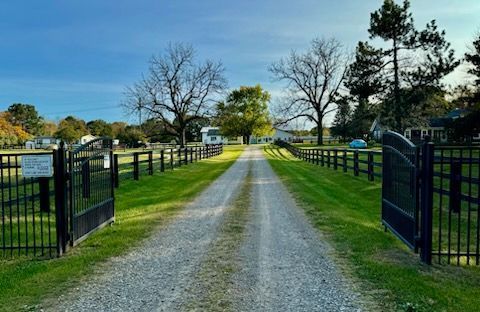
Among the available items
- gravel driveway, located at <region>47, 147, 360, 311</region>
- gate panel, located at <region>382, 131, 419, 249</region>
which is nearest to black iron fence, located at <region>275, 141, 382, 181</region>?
gate panel, located at <region>382, 131, 419, 249</region>

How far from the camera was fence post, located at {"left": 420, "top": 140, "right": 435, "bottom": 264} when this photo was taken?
5473 mm

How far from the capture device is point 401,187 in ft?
21.5

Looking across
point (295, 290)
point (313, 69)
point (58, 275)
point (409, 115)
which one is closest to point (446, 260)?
point (295, 290)

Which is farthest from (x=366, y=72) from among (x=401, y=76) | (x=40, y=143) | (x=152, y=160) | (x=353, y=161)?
(x=40, y=143)

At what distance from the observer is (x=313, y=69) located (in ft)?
191

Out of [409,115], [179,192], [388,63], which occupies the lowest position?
[179,192]

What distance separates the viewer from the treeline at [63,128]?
87875mm

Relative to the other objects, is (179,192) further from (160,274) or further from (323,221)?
(160,274)

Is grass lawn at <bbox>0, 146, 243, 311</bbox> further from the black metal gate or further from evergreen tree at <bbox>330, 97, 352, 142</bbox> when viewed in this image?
evergreen tree at <bbox>330, 97, 352, 142</bbox>

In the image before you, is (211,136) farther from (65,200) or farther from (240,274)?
(240,274)

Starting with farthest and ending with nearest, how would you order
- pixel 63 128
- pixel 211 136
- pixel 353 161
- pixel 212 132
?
pixel 212 132, pixel 211 136, pixel 63 128, pixel 353 161

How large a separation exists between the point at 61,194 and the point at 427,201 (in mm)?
5220

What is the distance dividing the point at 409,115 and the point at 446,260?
34.5 meters

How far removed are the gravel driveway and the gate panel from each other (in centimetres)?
124
